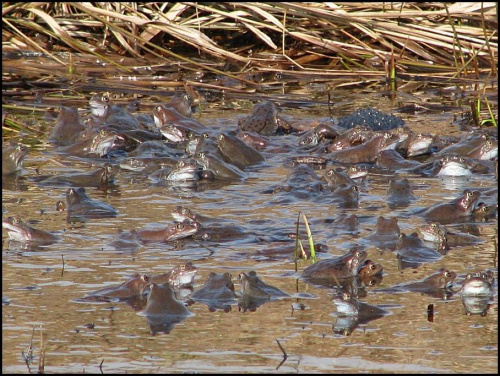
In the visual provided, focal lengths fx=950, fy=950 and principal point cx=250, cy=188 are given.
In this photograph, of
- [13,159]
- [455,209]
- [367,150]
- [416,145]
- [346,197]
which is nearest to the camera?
[455,209]

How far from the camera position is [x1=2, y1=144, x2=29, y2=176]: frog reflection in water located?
6.94 meters

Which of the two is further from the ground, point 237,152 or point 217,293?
point 237,152

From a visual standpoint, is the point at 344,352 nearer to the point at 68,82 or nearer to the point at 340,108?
the point at 340,108

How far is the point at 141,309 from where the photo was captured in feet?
14.6

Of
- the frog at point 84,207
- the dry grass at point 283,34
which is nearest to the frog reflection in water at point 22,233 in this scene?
the frog at point 84,207

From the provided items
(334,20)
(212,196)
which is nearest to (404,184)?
(212,196)

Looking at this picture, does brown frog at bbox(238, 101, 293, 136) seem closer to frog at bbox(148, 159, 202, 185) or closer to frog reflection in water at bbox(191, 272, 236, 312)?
frog at bbox(148, 159, 202, 185)

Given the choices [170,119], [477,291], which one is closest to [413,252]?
[477,291]

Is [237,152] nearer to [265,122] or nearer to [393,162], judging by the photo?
[265,122]

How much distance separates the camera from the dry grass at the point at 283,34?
10.4m

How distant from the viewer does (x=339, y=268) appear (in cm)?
490

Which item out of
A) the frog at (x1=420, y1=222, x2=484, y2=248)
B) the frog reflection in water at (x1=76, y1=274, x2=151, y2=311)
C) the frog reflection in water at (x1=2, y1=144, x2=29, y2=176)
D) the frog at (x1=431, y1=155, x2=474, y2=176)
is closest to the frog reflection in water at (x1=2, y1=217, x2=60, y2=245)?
the frog reflection in water at (x1=76, y1=274, x2=151, y2=311)

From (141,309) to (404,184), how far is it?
8.72 feet

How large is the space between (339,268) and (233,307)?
0.70 metres
